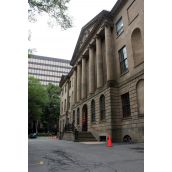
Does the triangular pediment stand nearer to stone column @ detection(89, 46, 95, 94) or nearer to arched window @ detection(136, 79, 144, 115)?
stone column @ detection(89, 46, 95, 94)

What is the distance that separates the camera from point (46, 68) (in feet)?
317

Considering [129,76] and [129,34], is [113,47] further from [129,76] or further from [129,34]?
[129,76]

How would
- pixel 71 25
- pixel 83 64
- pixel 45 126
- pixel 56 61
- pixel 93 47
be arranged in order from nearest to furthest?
pixel 71 25 < pixel 93 47 < pixel 83 64 < pixel 45 126 < pixel 56 61

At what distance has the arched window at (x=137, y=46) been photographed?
16.4 meters

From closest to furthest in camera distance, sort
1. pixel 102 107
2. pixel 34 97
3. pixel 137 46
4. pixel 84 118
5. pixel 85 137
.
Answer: pixel 137 46, pixel 102 107, pixel 85 137, pixel 84 118, pixel 34 97

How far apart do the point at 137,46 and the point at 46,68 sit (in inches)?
3317

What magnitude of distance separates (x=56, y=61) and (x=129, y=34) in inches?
3419

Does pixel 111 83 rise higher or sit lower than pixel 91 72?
lower

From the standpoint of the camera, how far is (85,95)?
90.0ft

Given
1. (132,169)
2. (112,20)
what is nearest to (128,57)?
(112,20)

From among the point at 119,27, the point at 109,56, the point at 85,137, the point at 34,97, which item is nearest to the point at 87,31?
the point at 119,27

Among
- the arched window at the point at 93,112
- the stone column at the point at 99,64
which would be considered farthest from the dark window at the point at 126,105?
the arched window at the point at 93,112

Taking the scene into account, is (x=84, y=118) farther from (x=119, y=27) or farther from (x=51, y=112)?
(x=51, y=112)

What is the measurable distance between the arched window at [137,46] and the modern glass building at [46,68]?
264 feet
